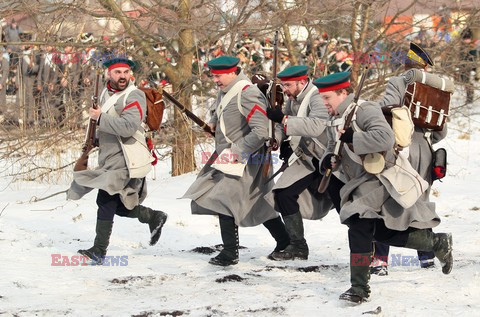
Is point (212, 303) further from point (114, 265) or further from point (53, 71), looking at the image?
point (53, 71)

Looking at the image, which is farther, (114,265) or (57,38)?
(57,38)

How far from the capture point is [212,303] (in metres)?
5.69

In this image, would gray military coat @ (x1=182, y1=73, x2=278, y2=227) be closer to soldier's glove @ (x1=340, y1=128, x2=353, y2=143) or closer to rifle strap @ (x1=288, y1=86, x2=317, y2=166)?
rifle strap @ (x1=288, y1=86, x2=317, y2=166)

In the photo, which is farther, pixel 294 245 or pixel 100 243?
pixel 294 245

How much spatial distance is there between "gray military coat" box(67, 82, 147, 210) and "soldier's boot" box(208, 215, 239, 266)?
2.40ft

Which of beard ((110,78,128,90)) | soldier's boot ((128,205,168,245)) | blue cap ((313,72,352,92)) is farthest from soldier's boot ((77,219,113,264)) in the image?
blue cap ((313,72,352,92))

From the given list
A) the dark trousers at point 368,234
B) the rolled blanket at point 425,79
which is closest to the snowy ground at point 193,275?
the dark trousers at point 368,234

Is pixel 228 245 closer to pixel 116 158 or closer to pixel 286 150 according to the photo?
pixel 286 150

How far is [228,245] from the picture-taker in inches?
280

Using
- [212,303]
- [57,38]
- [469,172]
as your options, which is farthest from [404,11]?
[212,303]

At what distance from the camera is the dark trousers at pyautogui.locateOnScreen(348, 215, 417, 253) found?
5730mm

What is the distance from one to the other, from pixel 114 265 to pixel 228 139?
4.34ft

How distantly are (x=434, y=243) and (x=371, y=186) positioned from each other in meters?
0.61
